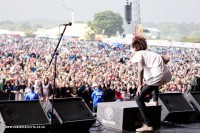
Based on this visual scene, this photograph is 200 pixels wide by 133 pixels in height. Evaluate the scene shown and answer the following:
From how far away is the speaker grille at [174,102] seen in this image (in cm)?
591

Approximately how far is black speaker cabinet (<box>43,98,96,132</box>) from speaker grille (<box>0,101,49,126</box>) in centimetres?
19

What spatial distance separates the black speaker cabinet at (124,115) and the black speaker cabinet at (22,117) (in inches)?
36.0

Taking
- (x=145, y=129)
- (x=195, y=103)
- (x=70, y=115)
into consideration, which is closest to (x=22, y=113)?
(x=70, y=115)

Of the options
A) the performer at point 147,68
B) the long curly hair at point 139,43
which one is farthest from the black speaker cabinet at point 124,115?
the long curly hair at point 139,43

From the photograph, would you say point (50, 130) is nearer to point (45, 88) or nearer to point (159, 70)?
point (159, 70)

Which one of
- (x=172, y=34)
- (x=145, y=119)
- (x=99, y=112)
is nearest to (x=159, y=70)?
(x=145, y=119)

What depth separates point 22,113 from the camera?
15.2ft

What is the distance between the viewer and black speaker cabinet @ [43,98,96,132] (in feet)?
16.0

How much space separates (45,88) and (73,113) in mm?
3919

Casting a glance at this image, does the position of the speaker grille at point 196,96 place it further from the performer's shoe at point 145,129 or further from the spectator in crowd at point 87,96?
the spectator in crowd at point 87,96

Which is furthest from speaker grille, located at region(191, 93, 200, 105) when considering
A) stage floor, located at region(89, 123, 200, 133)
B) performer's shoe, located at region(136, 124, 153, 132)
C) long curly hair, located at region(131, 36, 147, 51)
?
long curly hair, located at region(131, 36, 147, 51)

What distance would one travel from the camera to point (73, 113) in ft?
16.6

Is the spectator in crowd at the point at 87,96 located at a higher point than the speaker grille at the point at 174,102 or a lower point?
lower

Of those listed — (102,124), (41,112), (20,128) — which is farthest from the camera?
(102,124)
